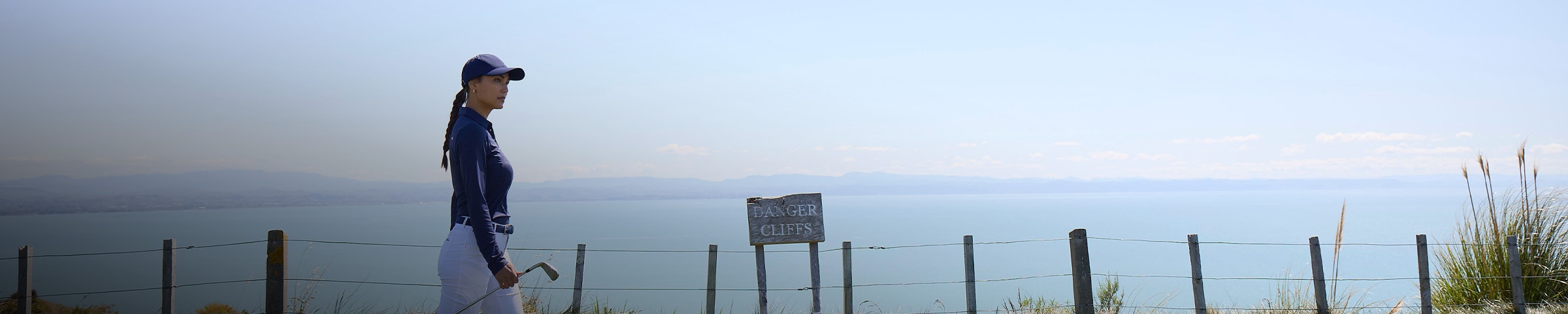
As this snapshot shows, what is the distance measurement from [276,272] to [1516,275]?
30.8 ft

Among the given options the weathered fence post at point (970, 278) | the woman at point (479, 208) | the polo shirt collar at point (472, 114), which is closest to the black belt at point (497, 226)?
the woman at point (479, 208)

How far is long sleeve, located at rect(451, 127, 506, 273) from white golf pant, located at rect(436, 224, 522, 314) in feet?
0.11

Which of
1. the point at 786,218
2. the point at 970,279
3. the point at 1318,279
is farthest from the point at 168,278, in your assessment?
the point at 1318,279

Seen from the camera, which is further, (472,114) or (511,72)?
(511,72)

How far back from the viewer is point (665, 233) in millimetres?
82250

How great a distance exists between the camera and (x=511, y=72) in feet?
10.5

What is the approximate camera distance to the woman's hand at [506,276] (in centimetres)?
278

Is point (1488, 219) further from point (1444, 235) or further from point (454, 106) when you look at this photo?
point (454, 106)

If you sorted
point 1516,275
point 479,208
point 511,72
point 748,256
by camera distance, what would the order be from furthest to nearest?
point 748,256, point 1516,275, point 511,72, point 479,208

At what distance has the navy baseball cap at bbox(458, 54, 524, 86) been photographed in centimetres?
305

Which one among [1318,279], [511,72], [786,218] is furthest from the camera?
[1318,279]

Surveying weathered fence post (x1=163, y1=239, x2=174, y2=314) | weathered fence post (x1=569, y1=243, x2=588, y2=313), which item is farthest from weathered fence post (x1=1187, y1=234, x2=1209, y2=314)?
weathered fence post (x1=163, y1=239, x2=174, y2=314)

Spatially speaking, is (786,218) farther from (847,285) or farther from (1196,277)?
(1196,277)

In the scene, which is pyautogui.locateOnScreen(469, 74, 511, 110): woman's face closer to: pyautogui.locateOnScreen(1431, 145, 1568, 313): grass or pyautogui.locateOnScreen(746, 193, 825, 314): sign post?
pyautogui.locateOnScreen(746, 193, 825, 314): sign post
